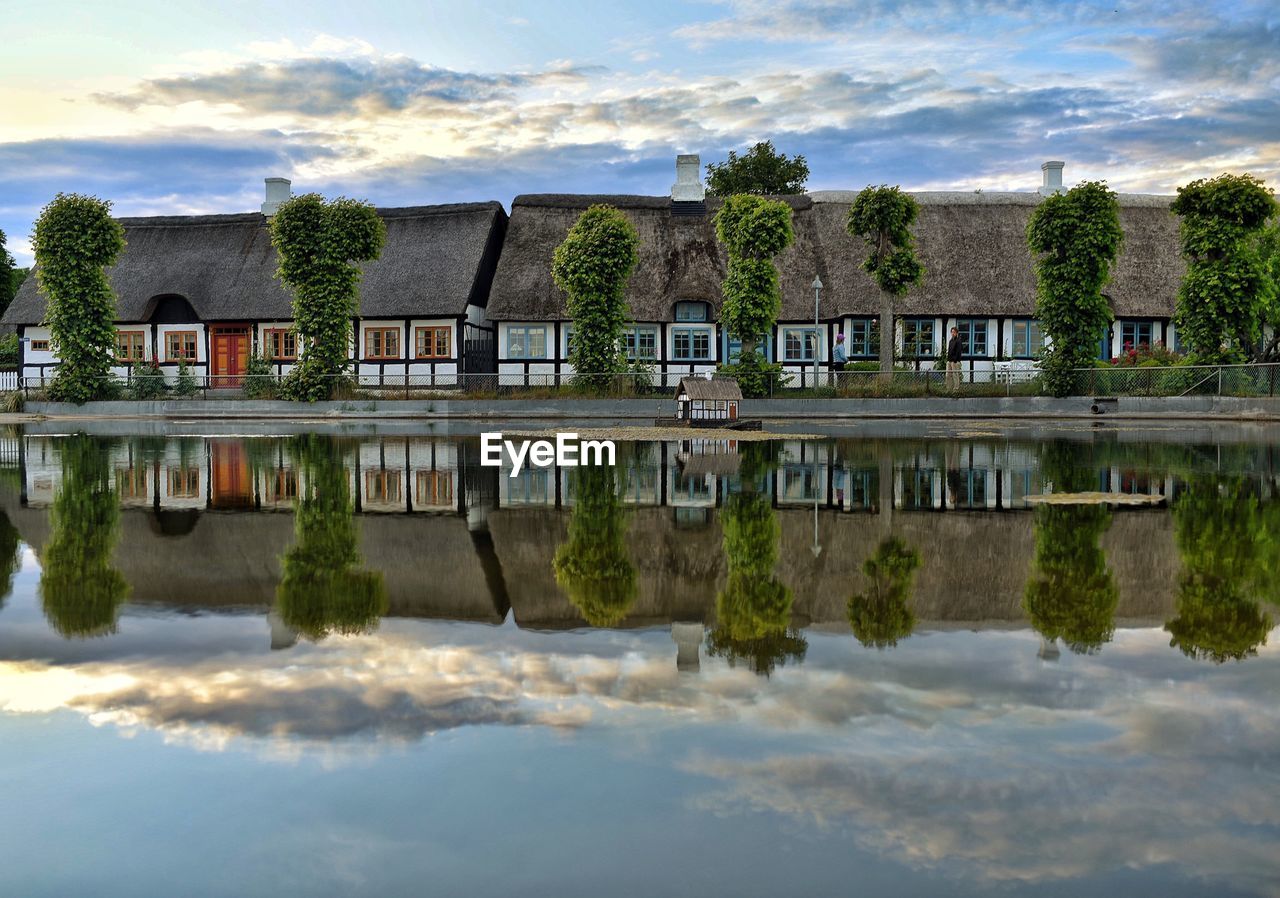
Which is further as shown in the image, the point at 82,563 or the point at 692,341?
the point at 692,341

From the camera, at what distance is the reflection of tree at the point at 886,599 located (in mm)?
5711

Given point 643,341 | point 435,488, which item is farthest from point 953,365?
point 435,488

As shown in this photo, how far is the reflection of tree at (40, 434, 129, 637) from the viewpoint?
246 inches

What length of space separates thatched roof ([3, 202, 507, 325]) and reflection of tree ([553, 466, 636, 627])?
34.6 meters

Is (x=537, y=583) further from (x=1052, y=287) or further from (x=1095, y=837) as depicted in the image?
Result: (x=1052, y=287)

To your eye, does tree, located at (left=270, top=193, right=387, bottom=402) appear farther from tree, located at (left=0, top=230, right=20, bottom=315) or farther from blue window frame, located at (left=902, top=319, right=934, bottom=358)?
tree, located at (left=0, top=230, right=20, bottom=315)

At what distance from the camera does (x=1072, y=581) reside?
7.09 metres

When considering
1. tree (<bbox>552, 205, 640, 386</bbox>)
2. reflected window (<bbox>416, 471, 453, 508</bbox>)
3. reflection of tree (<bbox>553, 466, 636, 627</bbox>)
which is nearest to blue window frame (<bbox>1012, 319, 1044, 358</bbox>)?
tree (<bbox>552, 205, 640, 386</bbox>)

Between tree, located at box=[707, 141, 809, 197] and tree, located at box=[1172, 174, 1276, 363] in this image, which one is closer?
tree, located at box=[1172, 174, 1276, 363]

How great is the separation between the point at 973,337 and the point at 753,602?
134 ft

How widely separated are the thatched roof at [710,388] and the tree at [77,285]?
2481cm

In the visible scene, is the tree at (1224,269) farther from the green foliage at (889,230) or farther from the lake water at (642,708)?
the lake water at (642,708)

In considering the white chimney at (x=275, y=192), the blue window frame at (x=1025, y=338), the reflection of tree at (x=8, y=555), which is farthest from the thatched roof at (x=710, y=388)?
the white chimney at (x=275, y=192)

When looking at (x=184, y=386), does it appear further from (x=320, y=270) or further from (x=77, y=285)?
(x=320, y=270)
